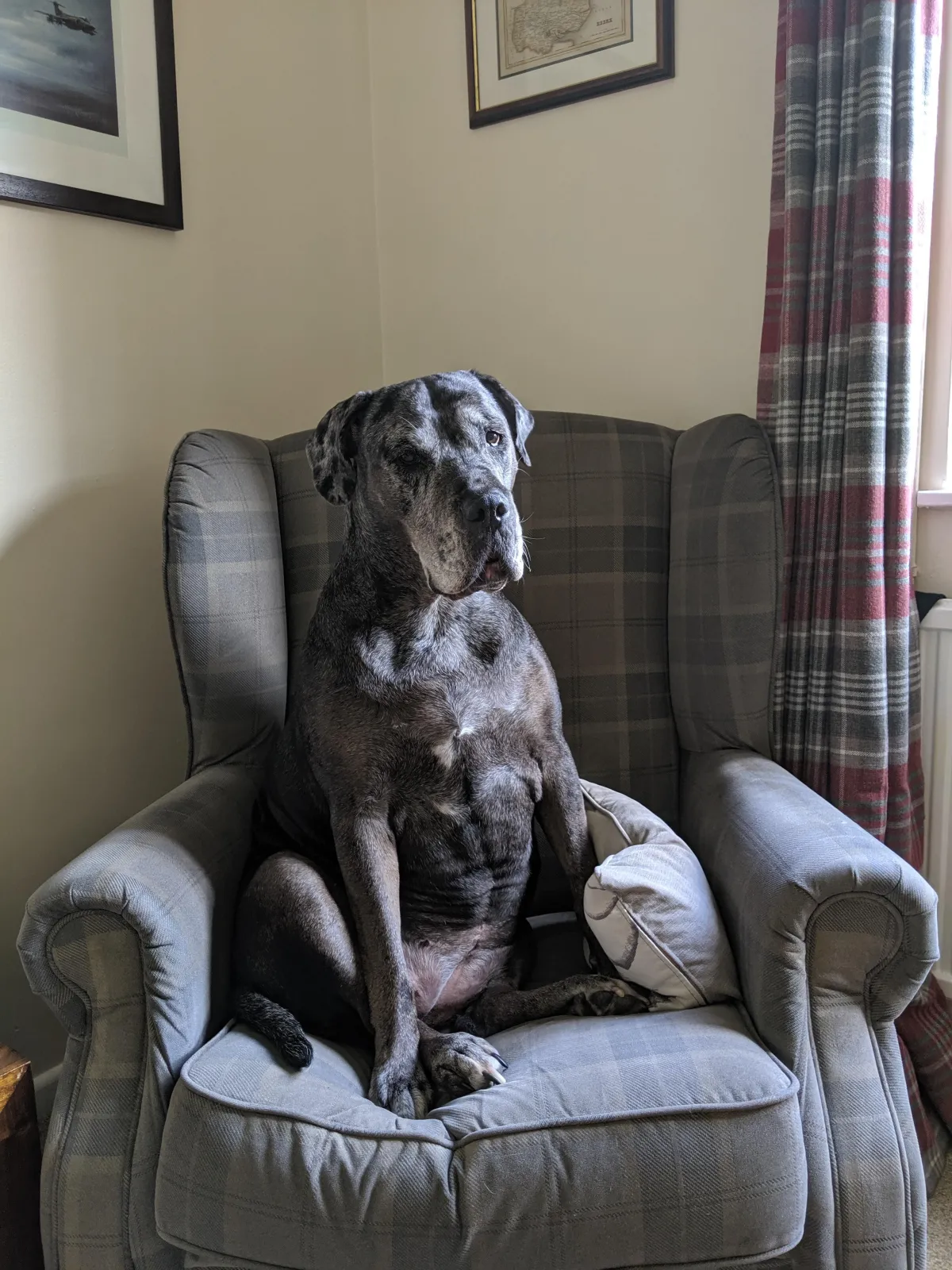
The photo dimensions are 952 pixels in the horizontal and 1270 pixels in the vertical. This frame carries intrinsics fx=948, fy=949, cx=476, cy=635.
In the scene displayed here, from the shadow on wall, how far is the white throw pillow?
105cm


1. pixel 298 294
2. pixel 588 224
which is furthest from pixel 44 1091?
pixel 588 224

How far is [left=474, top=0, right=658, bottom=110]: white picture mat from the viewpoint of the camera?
6.24ft

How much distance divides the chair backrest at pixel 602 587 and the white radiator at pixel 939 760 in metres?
0.45

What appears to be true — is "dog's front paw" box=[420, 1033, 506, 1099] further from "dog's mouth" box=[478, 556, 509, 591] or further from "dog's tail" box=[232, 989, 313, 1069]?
"dog's mouth" box=[478, 556, 509, 591]

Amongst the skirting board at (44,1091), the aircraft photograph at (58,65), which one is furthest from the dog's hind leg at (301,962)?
the aircraft photograph at (58,65)

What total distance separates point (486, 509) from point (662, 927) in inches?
22.9

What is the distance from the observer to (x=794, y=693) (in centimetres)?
169

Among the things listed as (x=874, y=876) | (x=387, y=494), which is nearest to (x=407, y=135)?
(x=387, y=494)

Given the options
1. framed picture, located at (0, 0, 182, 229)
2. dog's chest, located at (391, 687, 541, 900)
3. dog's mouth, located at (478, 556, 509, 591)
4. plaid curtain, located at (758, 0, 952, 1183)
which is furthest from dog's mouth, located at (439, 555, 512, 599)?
framed picture, located at (0, 0, 182, 229)

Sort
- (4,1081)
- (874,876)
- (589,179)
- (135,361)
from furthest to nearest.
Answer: (589,179), (135,361), (4,1081), (874,876)

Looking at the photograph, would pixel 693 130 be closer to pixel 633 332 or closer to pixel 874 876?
pixel 633 332

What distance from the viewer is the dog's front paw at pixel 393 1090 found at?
1.16 meters

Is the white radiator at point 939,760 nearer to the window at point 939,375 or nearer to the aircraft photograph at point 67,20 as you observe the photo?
the window at point 939,375

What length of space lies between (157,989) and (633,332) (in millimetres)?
1573
